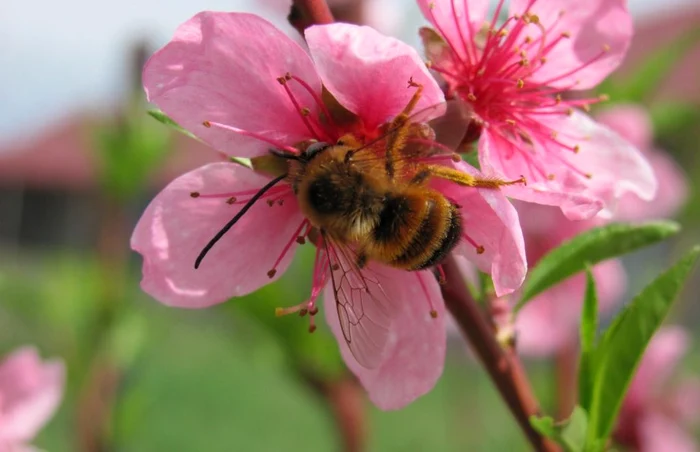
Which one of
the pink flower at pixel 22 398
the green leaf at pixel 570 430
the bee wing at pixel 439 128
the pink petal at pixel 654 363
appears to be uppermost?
the bee wing at pixel 439 128

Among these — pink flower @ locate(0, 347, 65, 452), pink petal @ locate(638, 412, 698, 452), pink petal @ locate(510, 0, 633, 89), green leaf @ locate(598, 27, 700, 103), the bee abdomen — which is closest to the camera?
the bee abdomen

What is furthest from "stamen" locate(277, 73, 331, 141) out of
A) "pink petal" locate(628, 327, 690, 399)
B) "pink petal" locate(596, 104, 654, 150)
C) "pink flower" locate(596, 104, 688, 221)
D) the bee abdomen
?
"pink petal" locate(628, 327, 690, 399)

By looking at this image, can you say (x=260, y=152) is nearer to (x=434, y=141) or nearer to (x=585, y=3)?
(x=434, y=141)

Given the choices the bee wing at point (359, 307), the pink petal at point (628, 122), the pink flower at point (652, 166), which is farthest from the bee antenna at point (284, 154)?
the pink petal at point (628, 122)

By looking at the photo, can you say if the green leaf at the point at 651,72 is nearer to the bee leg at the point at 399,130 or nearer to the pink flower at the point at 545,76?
the pink flower at the point at 545,76

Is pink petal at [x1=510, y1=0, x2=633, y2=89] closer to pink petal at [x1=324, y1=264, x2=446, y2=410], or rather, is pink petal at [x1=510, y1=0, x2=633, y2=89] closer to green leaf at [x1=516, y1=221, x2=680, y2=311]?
green leaf at [x1=516, y1=221, x2=680, y2=311]

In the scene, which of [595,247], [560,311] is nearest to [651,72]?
[560,311]

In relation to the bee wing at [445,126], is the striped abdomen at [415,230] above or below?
below
